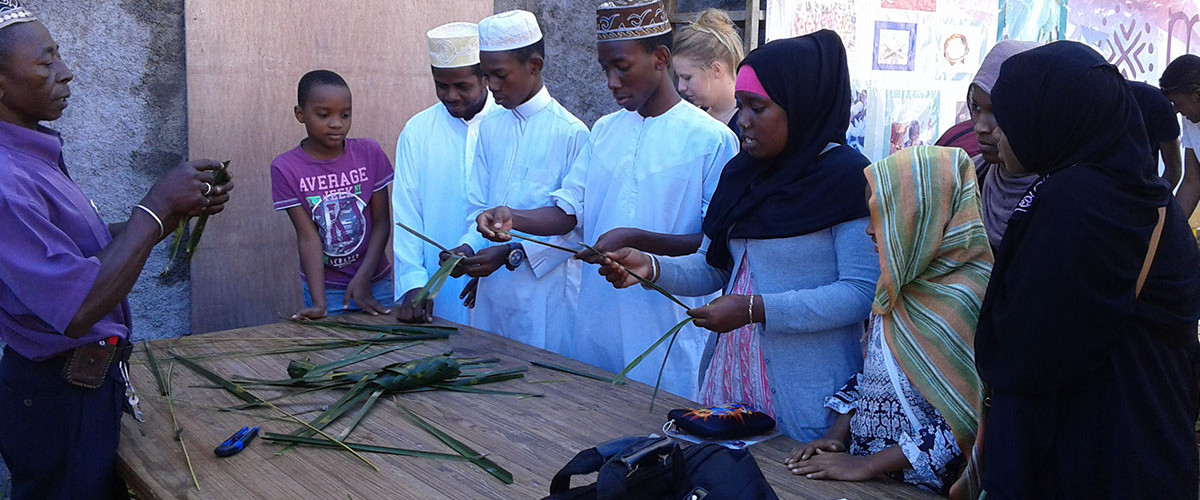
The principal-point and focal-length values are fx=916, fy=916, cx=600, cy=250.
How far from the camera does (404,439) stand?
2389mm

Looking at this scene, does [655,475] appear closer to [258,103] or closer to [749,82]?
[749,82]

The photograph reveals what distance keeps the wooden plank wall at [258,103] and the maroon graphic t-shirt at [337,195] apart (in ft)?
2.31

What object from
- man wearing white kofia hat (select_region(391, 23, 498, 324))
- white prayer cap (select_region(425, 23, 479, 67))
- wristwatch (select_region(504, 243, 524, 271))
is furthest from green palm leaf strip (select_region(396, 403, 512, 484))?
white prayer cap (select_region(425, 23, 479, 67))

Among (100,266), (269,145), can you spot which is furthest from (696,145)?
(269,145)

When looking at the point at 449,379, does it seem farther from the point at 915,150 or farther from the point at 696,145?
the point at 915,150

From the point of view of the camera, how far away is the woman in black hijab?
1806mm

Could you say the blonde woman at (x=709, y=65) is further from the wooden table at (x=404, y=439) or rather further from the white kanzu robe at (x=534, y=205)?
the wooden table at (x=404, y=439)

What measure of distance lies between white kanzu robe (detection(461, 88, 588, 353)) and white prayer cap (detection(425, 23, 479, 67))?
12.4 inches

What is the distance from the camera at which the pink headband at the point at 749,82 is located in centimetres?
252

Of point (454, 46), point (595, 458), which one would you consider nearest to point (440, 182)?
point (454, 46)

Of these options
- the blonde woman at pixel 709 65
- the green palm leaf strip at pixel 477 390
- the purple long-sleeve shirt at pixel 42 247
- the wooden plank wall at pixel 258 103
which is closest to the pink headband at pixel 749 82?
the green palm leaf strip at pixel 477 390

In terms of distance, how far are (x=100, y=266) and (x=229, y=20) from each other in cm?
264

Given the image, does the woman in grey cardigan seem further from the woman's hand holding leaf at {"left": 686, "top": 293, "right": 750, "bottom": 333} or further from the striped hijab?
the striped hijab

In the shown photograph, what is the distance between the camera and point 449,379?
289cm
